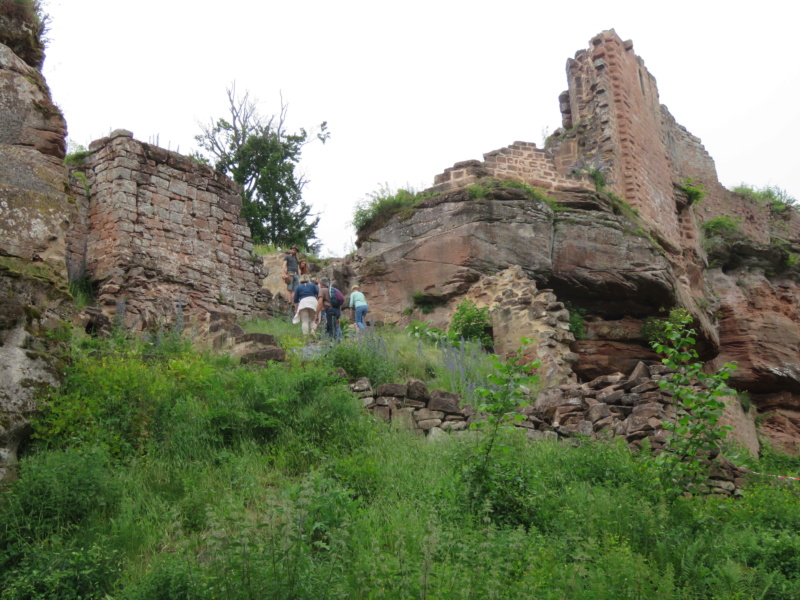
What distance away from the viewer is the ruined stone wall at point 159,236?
13177 millimetres

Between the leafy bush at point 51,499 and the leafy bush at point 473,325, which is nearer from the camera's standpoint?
the leafy bush at point 51,499

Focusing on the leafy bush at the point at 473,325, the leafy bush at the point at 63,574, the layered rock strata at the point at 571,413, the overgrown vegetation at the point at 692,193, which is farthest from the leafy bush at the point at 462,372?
the overgrown vegetation at the point at 692,193

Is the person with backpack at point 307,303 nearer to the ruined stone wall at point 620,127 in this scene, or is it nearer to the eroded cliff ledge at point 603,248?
the eroded cliff ledge at point 603,248

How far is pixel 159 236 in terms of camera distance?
1391cm

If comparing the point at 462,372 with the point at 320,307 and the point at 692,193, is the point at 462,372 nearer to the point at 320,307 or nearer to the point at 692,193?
the point at 320,307

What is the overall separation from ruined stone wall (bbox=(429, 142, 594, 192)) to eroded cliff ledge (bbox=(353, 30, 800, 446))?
28 millimetres

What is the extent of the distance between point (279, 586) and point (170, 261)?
10165 millimetres

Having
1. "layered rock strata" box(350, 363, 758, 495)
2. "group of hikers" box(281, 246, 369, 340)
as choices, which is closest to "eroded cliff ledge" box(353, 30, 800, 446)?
"group of hikers" box(281, 246, 369, 340)

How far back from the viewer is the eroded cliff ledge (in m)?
15.4

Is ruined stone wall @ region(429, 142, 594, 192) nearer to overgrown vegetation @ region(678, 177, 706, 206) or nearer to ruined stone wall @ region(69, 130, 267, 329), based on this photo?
ruined stone wall @ region(69, 130, 267, 329)

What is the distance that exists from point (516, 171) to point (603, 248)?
2.60m

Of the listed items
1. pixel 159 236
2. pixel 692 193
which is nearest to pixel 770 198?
pixel 692 193

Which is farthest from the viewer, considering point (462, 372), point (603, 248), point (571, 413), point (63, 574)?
point (603, 248)

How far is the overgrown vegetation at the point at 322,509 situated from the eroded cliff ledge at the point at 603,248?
557 centimetres
